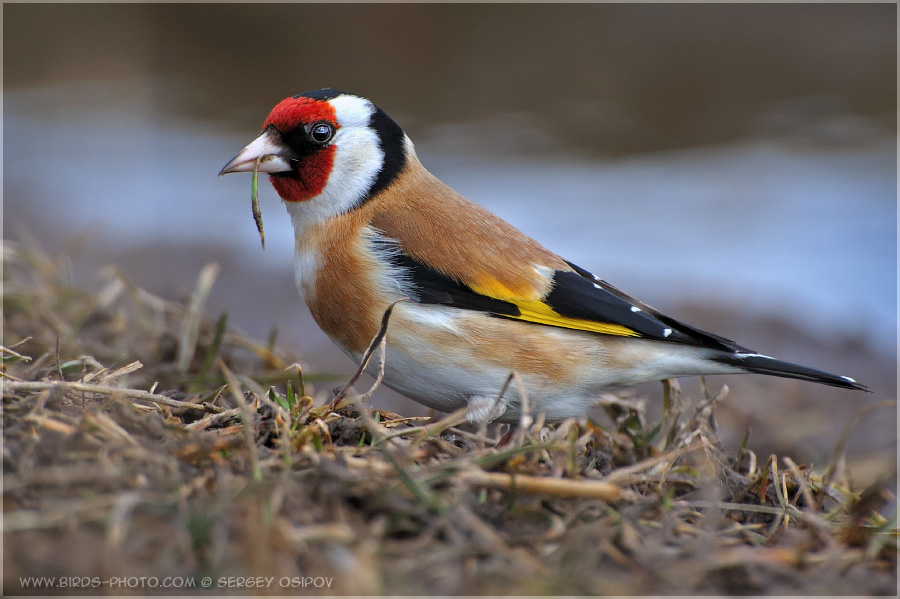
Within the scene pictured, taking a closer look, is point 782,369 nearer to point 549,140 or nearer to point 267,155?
point 267,155

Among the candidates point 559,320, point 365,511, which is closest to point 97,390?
point 365,511

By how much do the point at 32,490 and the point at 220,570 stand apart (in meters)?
0.58

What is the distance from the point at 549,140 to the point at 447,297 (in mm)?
8402

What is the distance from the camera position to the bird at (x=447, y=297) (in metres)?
3.48

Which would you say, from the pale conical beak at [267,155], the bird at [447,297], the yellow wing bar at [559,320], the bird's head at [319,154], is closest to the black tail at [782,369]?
the bird at [447,297]

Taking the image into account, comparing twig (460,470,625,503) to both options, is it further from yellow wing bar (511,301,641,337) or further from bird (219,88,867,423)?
yellow wing bar (511,301,641,337)

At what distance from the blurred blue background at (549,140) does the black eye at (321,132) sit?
244 cm

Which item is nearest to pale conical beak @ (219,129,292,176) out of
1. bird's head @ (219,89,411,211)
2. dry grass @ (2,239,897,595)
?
bird's head @ (219,89,411,211)

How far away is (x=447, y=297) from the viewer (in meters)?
3.52

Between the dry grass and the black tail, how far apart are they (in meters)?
0.51

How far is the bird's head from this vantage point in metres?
3.85

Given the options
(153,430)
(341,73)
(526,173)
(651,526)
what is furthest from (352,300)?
(341,73)

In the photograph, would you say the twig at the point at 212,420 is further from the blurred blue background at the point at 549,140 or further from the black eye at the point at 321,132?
the blurred blue background at the point at 549,140

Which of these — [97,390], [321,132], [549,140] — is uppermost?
[549,140]
